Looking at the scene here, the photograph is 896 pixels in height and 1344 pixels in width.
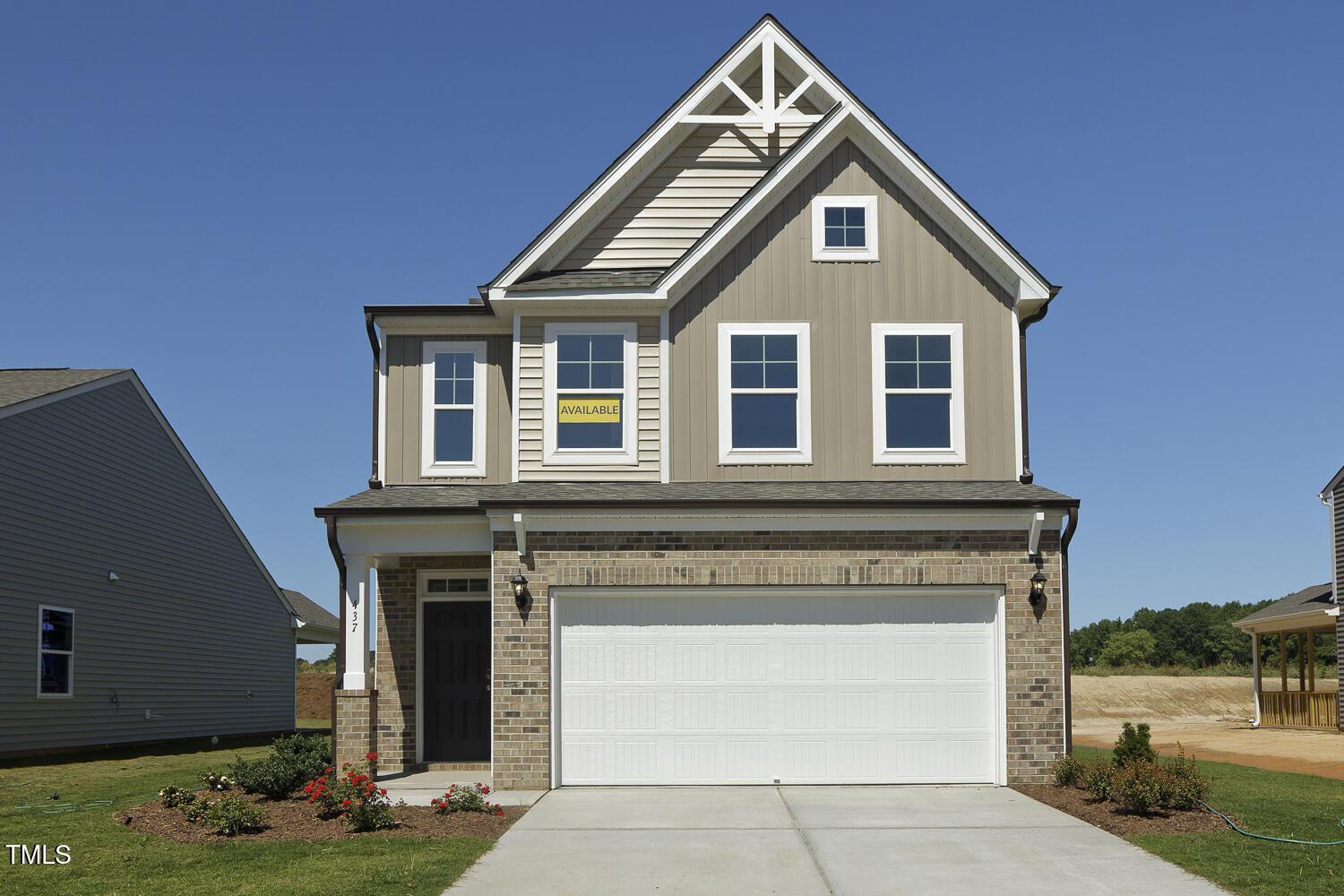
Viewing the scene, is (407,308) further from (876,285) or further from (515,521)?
(876,285)

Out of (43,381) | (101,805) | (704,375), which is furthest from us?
(43,381)

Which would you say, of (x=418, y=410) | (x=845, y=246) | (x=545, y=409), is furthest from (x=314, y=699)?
(x=845, y=246)

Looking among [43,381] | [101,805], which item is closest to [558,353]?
[101,805]

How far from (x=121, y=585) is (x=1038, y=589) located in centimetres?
1798

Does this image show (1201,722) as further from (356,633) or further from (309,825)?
(309,825)

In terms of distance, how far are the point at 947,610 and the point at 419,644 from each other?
22.8ft

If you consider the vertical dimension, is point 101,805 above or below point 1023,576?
below

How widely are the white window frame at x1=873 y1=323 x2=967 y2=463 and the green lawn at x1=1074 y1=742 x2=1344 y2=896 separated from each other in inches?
197

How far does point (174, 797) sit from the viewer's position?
12547mm

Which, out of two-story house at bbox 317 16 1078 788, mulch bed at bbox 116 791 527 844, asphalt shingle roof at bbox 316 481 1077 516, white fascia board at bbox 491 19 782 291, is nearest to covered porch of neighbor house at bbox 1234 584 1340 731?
two-story house at bbox 317 16 1078 788

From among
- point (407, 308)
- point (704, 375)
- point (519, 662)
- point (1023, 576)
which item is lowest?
point (519, 662)

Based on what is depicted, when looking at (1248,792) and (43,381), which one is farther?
(43,381)

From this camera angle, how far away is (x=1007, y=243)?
1548 centimetres

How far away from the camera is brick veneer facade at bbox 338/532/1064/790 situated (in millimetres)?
14195
